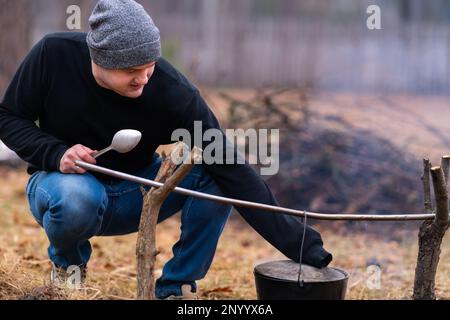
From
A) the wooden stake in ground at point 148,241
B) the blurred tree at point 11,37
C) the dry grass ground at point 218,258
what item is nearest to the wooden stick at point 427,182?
the dry grass ground at point 218,258

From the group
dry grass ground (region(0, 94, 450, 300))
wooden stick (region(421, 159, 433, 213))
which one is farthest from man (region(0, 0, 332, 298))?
wooden stick (region(421, 159, 433, 213))

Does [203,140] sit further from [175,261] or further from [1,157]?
[1,157]

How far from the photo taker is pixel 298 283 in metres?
2.95

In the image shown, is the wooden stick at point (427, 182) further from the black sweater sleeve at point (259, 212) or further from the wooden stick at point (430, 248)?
the black sweater sleeve at point (259, 212)

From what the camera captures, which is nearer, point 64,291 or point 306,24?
point 64,291

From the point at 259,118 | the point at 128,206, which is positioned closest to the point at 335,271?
the point at 128,206

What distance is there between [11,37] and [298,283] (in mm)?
5647

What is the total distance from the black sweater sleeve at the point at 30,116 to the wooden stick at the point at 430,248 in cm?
143

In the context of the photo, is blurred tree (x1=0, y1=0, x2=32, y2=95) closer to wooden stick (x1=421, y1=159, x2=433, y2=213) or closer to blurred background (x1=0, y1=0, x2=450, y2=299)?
blurred background (x1=0, y1=0, x2=450, y2=299)

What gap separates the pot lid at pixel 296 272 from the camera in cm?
303

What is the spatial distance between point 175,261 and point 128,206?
0.99 feet

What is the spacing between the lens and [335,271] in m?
3.13

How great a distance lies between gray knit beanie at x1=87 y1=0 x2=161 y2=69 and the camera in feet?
9.68
